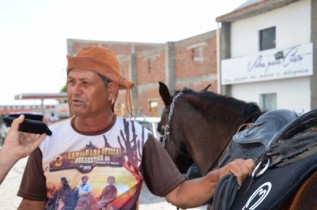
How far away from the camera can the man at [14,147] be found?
1.57 metres

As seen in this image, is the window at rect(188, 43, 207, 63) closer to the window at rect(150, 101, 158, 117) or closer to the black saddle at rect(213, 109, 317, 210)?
the window at rect(150, 101, 158, 117)

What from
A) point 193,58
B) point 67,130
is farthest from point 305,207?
point 193,58

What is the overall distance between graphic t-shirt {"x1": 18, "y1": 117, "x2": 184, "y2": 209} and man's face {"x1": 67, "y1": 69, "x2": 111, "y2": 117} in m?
0.12

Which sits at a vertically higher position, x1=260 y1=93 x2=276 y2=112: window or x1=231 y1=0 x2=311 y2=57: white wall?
x1=231 y1=0 x2=311 y2=57: white wall

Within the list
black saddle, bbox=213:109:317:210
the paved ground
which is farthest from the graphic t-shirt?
the paved ground

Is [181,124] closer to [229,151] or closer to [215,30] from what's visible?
[229,151]

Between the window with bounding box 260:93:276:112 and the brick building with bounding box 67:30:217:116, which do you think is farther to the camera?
the brick building with bounding box 67:30:217:116

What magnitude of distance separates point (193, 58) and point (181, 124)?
16101 mm

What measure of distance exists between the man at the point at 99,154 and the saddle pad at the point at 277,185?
19.6 inches

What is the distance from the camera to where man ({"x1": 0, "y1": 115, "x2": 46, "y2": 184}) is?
1565 mm

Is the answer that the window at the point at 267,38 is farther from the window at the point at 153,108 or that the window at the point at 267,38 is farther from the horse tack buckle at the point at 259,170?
the horse tack buckle at the point at 259,170

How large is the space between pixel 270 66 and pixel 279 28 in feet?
4.84

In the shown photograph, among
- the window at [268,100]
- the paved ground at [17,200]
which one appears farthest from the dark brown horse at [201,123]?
the window at [268,100]

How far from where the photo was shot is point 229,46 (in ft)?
54.5
